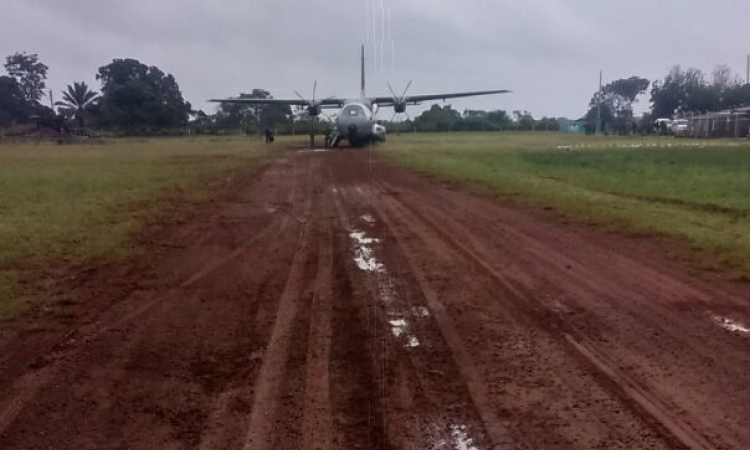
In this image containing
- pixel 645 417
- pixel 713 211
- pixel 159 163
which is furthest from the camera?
pixel 159 163

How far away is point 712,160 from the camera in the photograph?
30.7 m

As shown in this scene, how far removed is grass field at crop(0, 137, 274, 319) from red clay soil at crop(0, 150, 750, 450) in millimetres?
1084

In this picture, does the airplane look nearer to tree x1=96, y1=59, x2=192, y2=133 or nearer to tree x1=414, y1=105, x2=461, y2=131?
tree x1=96, y1=59, x2=192, y2=133

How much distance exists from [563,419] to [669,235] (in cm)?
813

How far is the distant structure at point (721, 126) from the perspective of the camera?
217 feet

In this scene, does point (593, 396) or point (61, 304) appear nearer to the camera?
point (593, 396)

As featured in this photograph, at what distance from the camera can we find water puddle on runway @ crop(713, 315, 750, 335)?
6.94 metres

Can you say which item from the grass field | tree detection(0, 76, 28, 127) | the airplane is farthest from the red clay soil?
tree detection(0, 76, 28, 127)

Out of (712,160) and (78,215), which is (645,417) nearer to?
(78,215)

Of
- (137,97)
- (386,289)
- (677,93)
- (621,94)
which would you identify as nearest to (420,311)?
(386,289)

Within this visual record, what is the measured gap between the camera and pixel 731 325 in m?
7.12

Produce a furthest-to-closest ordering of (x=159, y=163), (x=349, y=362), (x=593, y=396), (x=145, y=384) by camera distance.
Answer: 1. (x=159, y=163)
2. (x=349, y=362)
3. (x=145, y=384)
4. (x=593, y=396)

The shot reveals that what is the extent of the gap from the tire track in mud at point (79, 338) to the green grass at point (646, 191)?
6.27 metres

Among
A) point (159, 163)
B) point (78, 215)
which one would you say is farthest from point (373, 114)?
point (78, 215)
